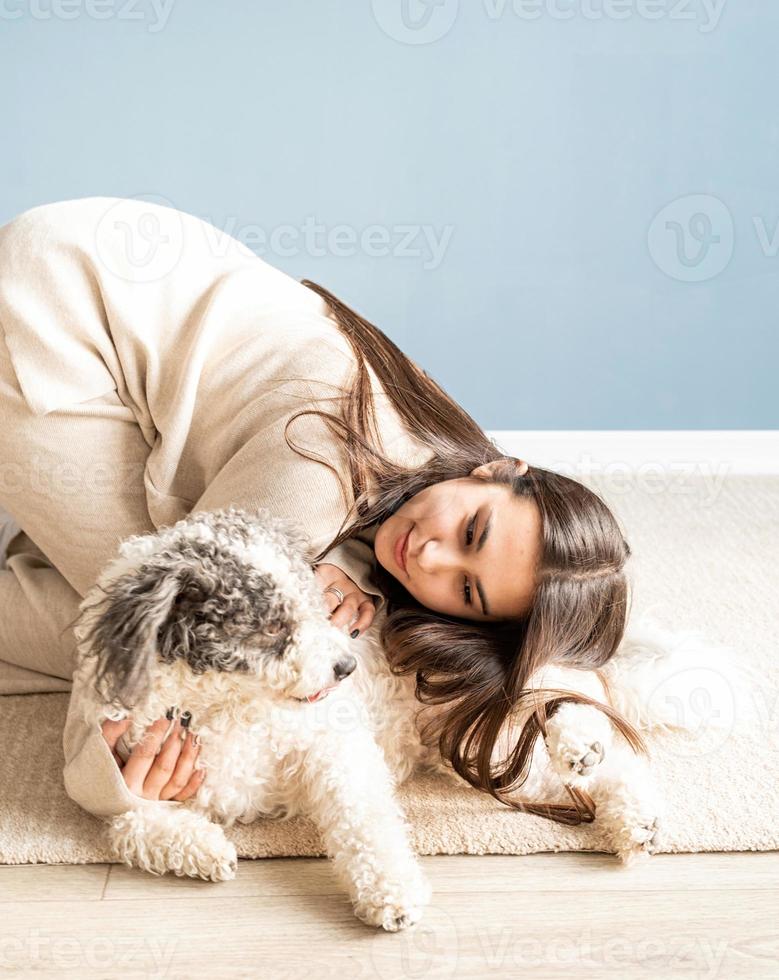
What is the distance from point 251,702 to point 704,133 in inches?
101

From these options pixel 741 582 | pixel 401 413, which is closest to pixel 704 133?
pixel 741 582

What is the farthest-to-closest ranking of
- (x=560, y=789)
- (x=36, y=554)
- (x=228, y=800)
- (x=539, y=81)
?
1. (x=539, y=81)
2. (x=36, y=554)
3. (x=560, y=789)
4. (x=228, y=800)

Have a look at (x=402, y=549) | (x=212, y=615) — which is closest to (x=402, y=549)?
(x=402, y=549)

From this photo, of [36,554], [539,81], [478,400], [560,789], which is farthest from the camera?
[478,400]

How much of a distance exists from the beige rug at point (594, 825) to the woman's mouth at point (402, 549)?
42 cm

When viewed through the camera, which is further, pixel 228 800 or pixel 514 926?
pixel 228 800

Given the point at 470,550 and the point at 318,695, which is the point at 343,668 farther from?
the point at 470,550

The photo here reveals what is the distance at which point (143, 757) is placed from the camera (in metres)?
1.67

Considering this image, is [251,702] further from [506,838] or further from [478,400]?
[478,400]

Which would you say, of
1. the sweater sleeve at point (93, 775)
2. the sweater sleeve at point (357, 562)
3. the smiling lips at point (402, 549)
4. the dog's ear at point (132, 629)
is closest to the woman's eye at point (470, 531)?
the smiling lips at point (402, 549)

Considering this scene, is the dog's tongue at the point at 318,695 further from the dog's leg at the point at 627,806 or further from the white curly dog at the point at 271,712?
the dog's leg at the point at 627,806

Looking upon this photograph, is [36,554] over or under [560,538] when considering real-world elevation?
under

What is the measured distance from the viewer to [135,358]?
198cm

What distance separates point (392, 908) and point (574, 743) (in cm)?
40
